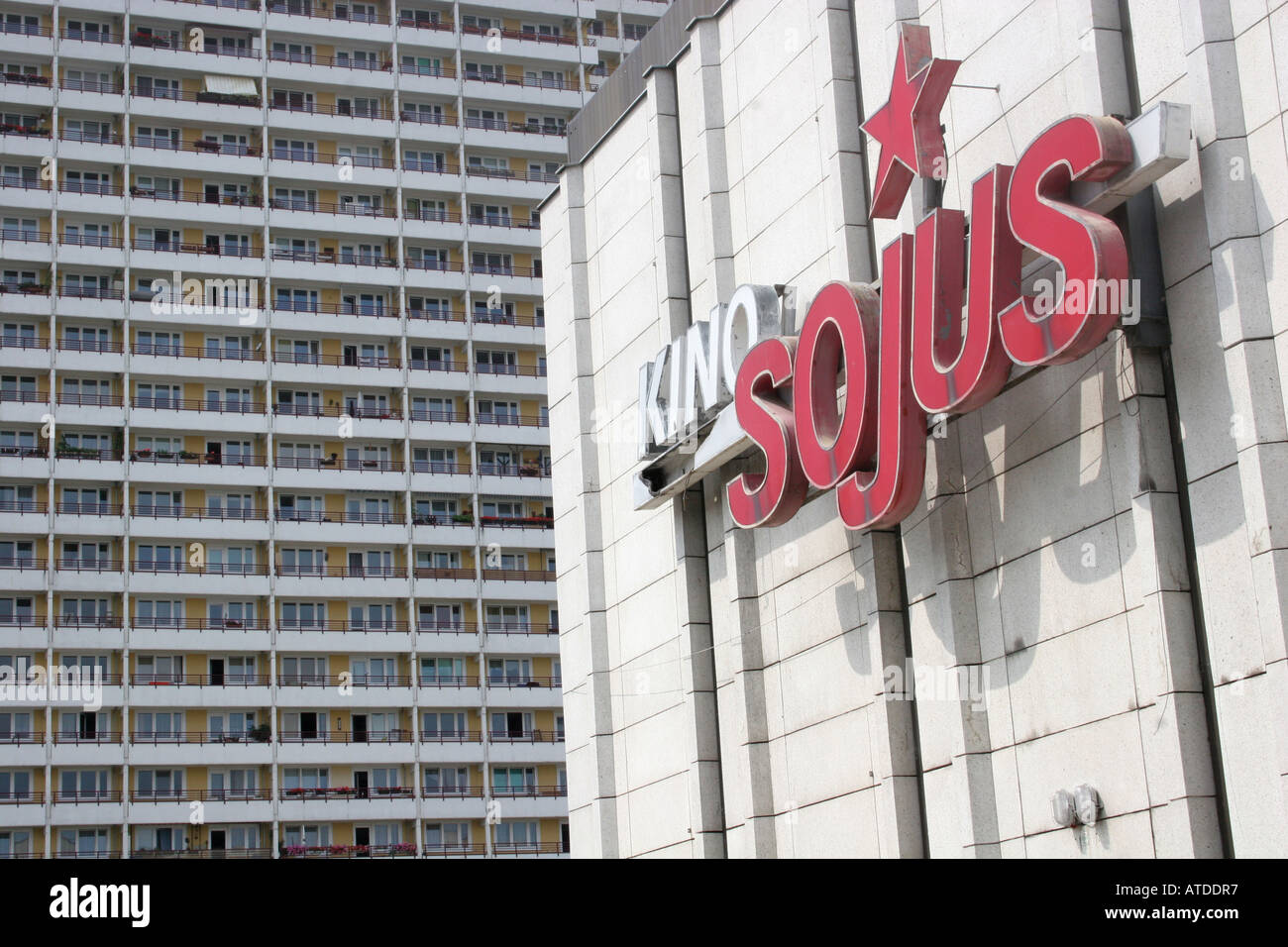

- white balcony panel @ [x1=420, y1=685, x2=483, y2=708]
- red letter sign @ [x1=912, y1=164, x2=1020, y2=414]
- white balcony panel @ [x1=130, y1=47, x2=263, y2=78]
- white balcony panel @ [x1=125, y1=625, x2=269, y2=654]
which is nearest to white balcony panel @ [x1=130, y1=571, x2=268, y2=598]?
white balcony panel @ [x1=125, y1=625, x2=269, y2=654]

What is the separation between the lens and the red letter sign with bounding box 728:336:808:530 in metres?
25.5

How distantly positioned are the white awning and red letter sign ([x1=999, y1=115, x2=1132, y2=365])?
75079 mm

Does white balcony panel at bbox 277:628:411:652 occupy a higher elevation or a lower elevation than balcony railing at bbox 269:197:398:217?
lower

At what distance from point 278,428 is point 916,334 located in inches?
2645

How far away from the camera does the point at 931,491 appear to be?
23.6 metres

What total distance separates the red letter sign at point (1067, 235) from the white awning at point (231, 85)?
75.1 meters

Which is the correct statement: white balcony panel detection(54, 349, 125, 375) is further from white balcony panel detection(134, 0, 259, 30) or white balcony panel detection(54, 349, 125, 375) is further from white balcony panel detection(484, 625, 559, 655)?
white balcony panel detection(484, 625, 559, 655)

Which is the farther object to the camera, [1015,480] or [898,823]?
[898,823]

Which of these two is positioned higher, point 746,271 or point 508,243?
point 508,243
